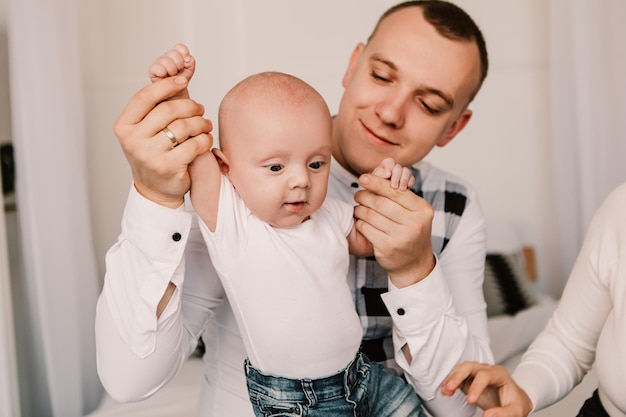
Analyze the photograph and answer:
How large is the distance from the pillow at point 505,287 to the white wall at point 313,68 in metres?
0.45

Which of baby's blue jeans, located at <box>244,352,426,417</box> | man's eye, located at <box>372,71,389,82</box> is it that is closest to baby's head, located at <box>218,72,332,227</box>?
baby's blue jeans, located at <box>244,352,426,417</box>

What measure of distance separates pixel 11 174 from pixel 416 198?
164 cm

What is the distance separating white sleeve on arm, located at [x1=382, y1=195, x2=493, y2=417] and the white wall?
1.55 metres

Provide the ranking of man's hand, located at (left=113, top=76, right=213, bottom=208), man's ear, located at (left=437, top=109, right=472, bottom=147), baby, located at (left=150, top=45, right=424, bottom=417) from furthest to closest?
man's ear, located at (left=437, top=109, right=472, bottom=147) → baby, located at (left=150, top=45, right=424, bottom=417) → man's hand, located at (left=113, top=76, right=213, bottom=208)

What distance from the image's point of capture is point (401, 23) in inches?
60.3

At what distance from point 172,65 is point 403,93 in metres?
0.58

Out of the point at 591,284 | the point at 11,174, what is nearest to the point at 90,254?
the point at 11,174

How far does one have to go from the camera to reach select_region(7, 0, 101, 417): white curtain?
7.19 feet

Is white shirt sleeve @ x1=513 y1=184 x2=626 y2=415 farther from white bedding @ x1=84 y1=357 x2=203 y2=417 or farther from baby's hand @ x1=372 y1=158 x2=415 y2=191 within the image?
white bedding @ x1=84 y1=357 x2=203 y2=417

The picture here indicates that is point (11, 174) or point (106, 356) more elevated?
point (106, 356)

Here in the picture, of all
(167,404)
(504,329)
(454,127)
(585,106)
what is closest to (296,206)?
(454,127)

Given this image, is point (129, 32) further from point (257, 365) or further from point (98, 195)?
point (257, 365)

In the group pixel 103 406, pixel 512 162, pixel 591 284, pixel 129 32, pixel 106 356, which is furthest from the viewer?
pixel 512 162

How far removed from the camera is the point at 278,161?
3.68 ft
